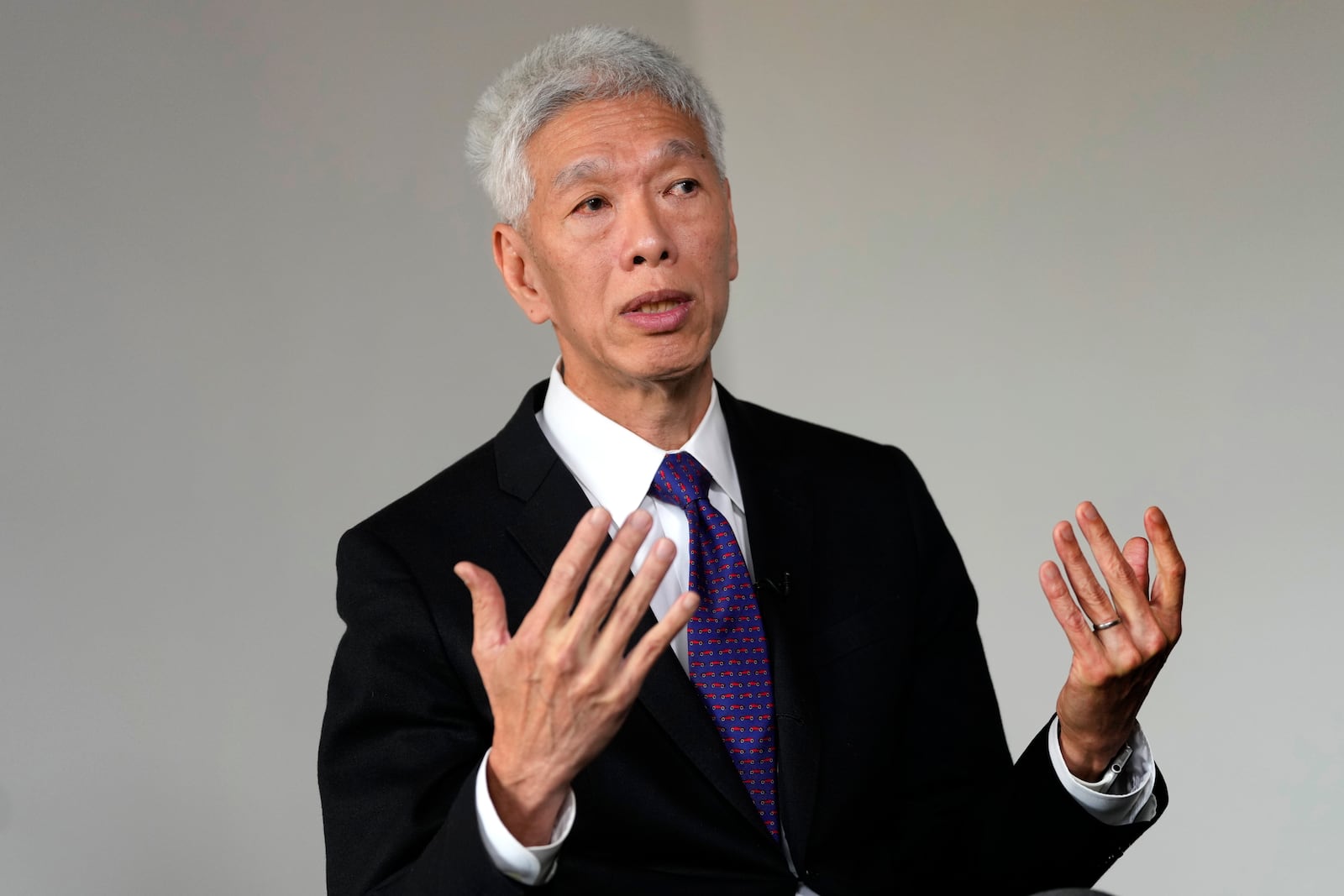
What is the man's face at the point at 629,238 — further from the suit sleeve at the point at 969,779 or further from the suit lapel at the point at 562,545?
the suit sleeve at the point at 969,779

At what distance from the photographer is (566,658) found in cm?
148

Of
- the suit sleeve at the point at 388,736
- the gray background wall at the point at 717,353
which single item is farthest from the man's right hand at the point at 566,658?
the gray background wall at the point at 717,353

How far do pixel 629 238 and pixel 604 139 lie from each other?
150 millimetres

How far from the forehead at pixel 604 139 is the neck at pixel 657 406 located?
0.31 m

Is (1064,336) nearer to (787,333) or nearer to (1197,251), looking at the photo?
(1197,251)

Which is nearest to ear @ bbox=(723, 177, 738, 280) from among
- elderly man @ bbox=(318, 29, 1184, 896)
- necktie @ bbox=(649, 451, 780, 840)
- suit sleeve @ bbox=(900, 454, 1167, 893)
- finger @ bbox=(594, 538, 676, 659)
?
elderly man @ bbox=(318, 29, 1184, 896)

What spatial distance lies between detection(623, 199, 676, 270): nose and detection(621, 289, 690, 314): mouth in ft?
0.14

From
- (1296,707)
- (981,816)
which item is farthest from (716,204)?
(1296,707)

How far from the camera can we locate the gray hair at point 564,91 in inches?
81.8

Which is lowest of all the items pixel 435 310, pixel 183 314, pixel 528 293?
pixel 528 293

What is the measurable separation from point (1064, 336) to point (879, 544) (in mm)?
1721

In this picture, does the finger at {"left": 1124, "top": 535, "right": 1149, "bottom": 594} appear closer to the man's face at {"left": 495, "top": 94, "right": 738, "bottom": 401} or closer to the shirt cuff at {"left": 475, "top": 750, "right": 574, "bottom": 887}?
the man's face at {"left": 495, "top": 94, "right": 738, "bottom": 401}

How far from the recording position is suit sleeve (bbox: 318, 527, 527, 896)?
70.7 inches

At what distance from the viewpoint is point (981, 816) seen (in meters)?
2.08
